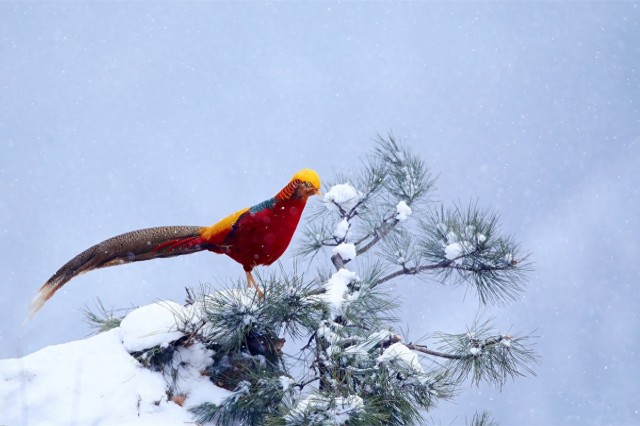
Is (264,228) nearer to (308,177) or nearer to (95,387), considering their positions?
(308,177)

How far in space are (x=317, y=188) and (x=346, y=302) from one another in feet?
1.16

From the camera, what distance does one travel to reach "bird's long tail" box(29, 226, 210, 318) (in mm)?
2279

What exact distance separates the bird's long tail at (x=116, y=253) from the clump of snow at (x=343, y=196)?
2.12ft

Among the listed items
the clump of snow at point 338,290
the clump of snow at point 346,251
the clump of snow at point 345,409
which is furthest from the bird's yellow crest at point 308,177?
the clump of snow at point 345,409

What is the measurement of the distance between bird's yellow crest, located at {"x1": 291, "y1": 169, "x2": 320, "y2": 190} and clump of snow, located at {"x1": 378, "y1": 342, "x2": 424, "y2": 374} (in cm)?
53

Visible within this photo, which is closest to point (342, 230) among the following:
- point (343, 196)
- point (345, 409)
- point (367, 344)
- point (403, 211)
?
point (343, 196)

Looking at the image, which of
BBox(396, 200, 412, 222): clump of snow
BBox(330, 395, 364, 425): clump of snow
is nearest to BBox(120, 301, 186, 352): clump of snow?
BBox(330, 395, 364, 425): clump of snow

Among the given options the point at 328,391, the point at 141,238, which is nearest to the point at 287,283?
the point at 328,391

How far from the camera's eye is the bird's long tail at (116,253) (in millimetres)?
2279

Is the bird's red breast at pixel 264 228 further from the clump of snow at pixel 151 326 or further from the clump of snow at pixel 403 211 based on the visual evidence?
the clump of snow at pixel 403 211

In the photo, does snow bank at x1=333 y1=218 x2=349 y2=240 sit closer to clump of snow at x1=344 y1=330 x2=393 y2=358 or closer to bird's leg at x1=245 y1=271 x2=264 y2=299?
bird's leg at x1=245 y1=271 x2=264 y2=299

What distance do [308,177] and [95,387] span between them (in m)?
0.84

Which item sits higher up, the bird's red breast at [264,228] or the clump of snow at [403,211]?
the clump of snow at [403,211]

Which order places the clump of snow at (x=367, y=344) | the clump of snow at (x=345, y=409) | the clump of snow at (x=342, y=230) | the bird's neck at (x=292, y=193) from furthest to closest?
the clump of snow at (x=342, y=230), the bird's neck at (x=292, y=193), the clump of snow at (x=367, y=344), the clump of snow at (x=345, y=409)
